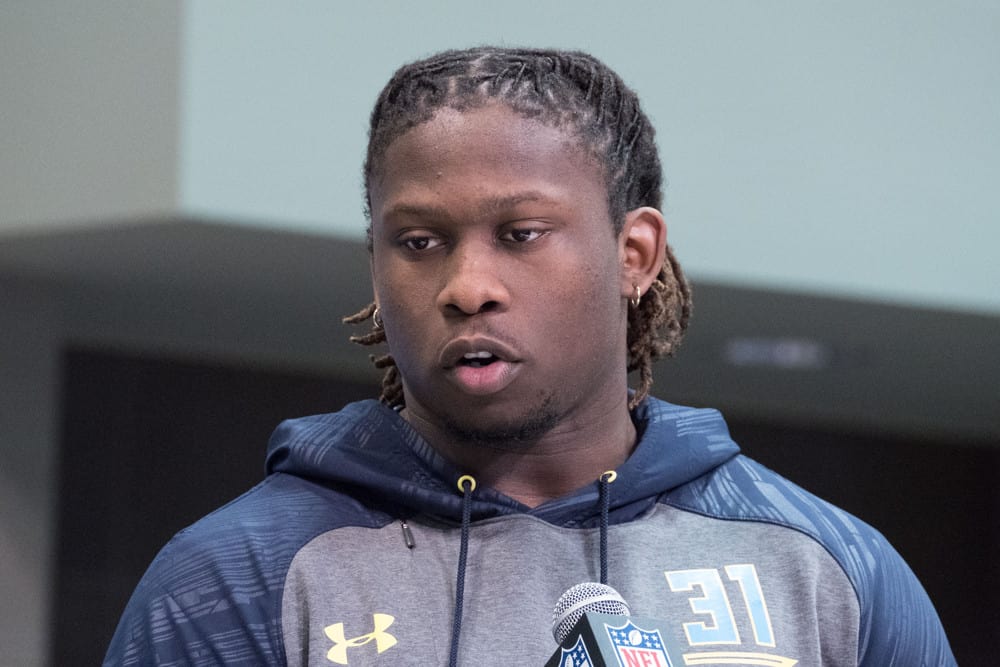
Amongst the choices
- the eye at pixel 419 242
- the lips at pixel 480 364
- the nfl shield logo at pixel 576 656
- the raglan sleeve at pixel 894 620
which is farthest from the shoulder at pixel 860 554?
the nfl shield logo at pixel 576 656

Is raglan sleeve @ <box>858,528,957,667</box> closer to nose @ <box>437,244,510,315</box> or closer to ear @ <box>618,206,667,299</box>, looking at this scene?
ear @ <box>618,206,667,299</box>

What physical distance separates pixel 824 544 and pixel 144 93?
3.08m

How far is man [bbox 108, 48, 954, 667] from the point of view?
1.65m

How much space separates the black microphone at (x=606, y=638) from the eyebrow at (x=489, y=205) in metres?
0.41

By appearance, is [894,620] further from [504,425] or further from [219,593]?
[219,593]

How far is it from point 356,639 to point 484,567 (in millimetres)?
169

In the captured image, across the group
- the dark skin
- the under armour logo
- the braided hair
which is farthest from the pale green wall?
the under armour logo

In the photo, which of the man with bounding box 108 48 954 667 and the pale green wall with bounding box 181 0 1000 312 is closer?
the man with bounding box 108 48 954 667

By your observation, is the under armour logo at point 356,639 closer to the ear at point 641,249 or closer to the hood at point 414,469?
the hood at point 414,469

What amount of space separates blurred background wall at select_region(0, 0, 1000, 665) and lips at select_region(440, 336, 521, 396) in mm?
2808

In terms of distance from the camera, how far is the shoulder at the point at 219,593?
1606mm

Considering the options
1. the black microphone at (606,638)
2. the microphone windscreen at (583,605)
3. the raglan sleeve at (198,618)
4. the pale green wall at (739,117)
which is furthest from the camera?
the pale green wall at (739,117)

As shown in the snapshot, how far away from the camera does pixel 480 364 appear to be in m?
1.67

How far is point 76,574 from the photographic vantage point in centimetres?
834
